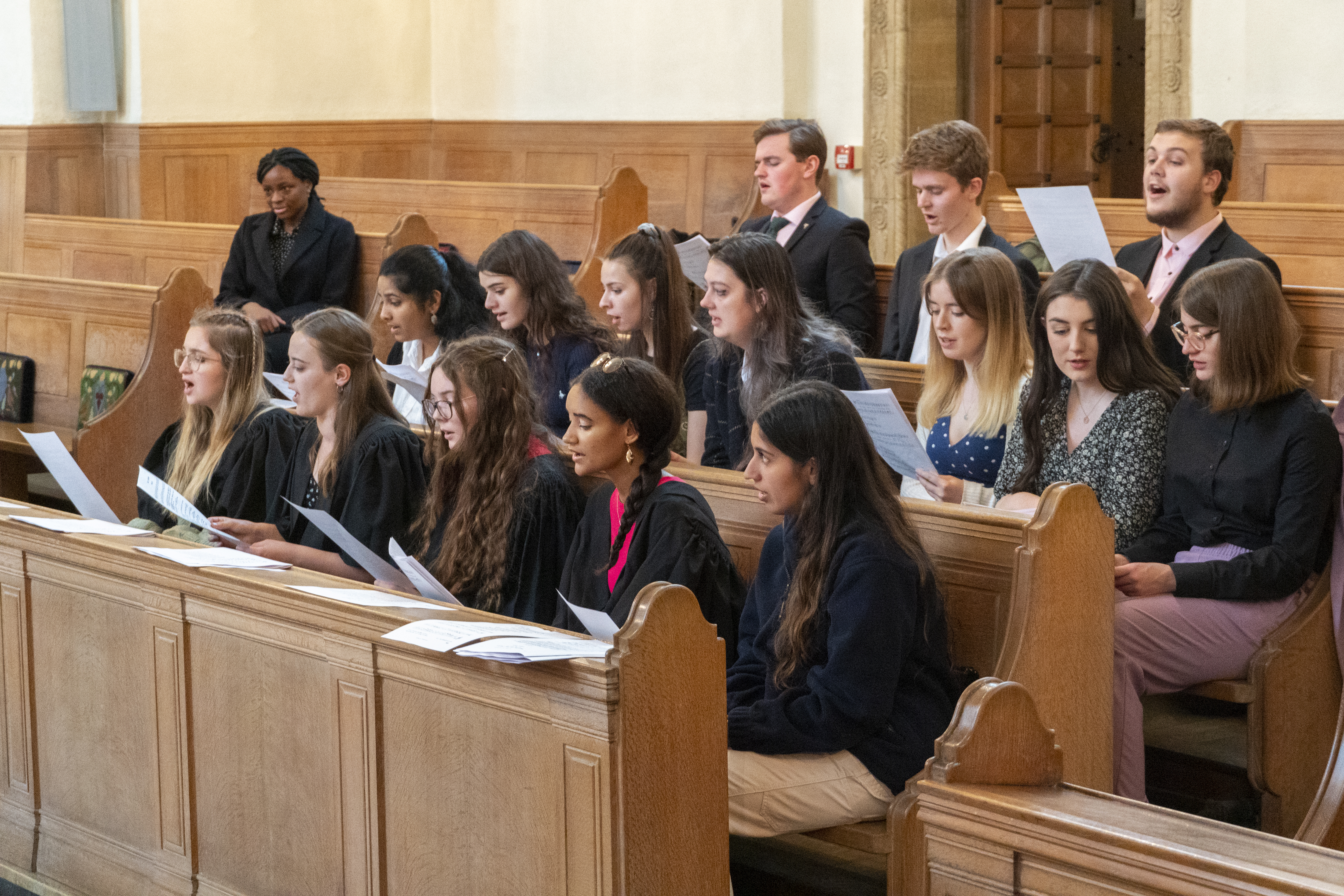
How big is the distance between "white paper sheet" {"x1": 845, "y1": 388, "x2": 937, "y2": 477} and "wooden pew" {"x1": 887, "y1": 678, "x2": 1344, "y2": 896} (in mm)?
1112

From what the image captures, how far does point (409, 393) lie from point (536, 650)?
2.47 m

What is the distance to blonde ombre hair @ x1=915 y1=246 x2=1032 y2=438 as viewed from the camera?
3557mm

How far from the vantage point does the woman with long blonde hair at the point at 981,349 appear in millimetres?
3561

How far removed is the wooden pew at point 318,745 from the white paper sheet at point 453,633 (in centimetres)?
5

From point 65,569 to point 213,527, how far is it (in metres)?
0.46

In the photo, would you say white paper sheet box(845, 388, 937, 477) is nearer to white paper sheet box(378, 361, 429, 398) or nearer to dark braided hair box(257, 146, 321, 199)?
white paper sheet box(378, 361, 429, 398)

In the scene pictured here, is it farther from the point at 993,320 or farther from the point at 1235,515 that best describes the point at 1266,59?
the point at 1235,515

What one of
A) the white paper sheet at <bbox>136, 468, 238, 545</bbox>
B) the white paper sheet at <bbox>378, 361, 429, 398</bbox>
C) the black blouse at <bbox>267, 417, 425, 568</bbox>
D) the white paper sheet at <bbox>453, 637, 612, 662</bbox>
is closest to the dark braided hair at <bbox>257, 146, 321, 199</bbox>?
the white paper sheet at <bbox>378, 361, 429, 398</bbox>

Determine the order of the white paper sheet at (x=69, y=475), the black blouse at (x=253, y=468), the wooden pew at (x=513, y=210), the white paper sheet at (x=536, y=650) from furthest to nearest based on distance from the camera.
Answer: the wooden pew at (x=513, y=210) → the black blouse at (x=253, y=468) → the white paper sheet at (x=69, y=475) → the white paper sheet at (x=536, y=650)

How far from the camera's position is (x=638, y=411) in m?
3.04

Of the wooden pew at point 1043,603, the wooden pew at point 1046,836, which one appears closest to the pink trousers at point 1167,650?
the wooden pew at point 1043,603

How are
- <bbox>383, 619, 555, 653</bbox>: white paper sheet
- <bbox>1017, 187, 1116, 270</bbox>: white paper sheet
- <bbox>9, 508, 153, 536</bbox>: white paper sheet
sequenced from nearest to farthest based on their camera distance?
1. <bbox>383, 619, 555, 653</bbox>: white paper sheet
2. <bbox>9, 508, 153, 536</bbox>: white paper sheet
3. <bbox>1017, 187, 1116, 270</bbox>: white paper sheet

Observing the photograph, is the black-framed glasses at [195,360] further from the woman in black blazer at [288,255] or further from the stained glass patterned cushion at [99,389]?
the woman in black blazer at [288,255]

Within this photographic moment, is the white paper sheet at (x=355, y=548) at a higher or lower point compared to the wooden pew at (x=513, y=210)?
lower
